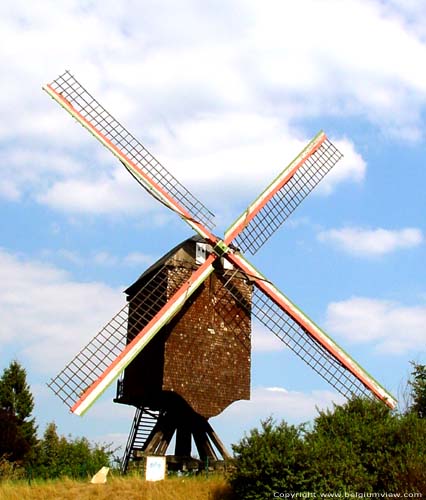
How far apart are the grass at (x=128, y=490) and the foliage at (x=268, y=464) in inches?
55.4

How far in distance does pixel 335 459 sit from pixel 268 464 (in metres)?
1.53

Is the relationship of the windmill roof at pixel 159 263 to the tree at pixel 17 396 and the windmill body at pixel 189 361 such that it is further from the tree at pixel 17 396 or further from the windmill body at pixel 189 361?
the tree at pixel 17 396

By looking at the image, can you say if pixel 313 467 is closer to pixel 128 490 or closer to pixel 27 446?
pixel 128 490

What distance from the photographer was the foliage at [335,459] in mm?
16953

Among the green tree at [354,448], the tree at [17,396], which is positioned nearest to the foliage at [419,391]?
the green tree at [354,448]

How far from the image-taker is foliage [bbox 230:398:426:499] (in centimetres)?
1695

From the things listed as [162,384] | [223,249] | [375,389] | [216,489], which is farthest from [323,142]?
[216,489]

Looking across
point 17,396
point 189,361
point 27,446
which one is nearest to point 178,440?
point 189,361

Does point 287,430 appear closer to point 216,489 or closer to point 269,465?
point 269,465

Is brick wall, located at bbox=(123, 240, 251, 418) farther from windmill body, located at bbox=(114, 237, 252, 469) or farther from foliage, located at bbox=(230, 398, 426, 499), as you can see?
foliage, located at bbox=(230, 398, 426, 499)

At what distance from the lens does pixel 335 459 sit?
688 inches

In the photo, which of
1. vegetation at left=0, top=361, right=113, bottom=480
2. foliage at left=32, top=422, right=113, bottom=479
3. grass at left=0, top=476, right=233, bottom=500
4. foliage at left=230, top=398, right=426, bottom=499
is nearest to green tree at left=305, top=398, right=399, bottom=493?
foliage at left=230, top=398, right=426, bottom=499

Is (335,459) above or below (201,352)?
below

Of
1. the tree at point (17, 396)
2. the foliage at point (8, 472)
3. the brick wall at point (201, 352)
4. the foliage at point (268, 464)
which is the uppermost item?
the tree at point (17, 396)
